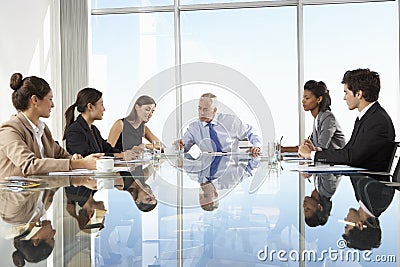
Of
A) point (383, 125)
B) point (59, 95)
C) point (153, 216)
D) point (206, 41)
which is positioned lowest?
point (153, 216)

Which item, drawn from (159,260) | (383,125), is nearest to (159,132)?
(383,125)

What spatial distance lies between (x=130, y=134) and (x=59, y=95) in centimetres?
220

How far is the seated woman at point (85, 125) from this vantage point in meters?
3.96

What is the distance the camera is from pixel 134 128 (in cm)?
515

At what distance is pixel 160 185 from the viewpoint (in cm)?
228

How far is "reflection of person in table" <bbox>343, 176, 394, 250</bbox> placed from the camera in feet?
3.36

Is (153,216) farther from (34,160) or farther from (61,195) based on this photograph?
(34,160)

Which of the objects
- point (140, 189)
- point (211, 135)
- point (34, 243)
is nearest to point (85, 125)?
point (211, 135)

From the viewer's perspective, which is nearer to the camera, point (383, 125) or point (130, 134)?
point (383, 125)

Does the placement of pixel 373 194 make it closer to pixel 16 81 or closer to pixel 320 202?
pixel 320 202

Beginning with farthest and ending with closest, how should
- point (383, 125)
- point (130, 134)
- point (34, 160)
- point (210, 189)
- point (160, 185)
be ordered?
point (130, 134) < point (383, 125) < point (34, 160) < point (160, 185) < point (210, 189)

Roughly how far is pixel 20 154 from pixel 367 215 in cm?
190

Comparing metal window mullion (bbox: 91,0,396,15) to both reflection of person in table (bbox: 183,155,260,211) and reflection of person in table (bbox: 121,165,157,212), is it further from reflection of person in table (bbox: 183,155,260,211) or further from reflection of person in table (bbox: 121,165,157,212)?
reflection of person in table (bbox: 121,165,157,212)

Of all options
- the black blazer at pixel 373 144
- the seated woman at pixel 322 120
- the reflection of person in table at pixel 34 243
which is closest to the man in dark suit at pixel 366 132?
the black blazer at pixel 373 144
